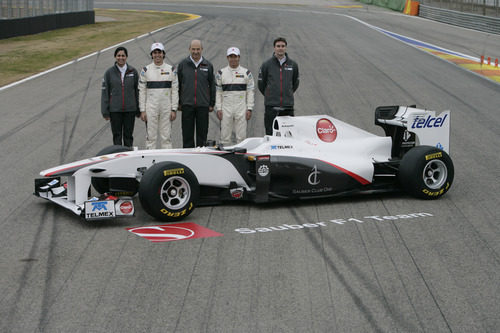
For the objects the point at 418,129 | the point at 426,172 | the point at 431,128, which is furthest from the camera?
the point at 431,128

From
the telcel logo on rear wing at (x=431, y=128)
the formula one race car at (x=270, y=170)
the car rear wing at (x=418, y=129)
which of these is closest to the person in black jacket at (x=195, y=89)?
the formula one race car at (x=270, y=170)

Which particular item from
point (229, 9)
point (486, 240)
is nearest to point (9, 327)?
point (486, 240)

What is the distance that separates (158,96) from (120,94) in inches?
23.1

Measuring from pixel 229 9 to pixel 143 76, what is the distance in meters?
36.6

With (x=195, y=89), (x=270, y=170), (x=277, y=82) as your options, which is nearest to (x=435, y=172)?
(x=270, y=170)

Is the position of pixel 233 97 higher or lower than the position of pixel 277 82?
lower

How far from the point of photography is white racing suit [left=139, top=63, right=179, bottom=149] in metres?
10.1

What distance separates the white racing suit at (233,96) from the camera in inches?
405

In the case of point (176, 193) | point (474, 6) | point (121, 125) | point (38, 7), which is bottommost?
point (176, 193)

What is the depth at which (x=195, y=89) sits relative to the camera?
10312mm

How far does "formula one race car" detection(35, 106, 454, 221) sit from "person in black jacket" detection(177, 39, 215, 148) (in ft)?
4.19

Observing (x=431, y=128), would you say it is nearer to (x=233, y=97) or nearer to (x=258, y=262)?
(x=233, y=97)

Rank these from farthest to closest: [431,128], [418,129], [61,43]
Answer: [61,43] → [431,128] → [418,129]

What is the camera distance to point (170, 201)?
7.98 metres
